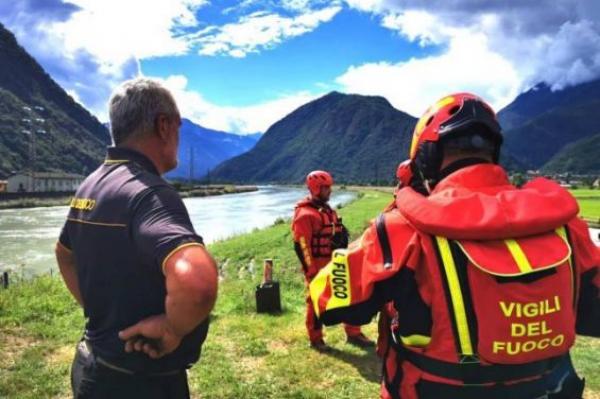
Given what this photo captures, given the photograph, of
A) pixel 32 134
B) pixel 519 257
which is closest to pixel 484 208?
pixel 519 257

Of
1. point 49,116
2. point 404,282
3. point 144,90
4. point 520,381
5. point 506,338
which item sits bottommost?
point 520,381

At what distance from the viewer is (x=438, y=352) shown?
2.12 meters

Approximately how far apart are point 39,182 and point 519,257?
10202cm

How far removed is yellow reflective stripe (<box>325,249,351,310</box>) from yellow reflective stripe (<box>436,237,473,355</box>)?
1.44ft

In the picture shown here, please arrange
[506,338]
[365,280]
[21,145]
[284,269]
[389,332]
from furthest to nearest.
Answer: [21,145] → [284,269] → [389,332] → [365,280] → [506,338]

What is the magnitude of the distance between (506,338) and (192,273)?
1233 mm

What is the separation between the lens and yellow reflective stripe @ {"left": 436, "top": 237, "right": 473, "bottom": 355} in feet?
6.66

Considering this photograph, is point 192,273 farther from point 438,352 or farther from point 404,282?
point 438,352

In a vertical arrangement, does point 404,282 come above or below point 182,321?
above

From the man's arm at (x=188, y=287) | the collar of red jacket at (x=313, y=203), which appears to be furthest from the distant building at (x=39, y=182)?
the man's arm at (x=188, y=287)

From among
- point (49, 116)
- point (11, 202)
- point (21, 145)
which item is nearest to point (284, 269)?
point (11, 202)

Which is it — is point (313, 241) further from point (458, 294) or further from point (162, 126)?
point (458, 294)

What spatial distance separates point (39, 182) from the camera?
9300 cm

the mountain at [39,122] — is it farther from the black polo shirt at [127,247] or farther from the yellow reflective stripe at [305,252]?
the black polo shirt at [127,247]
